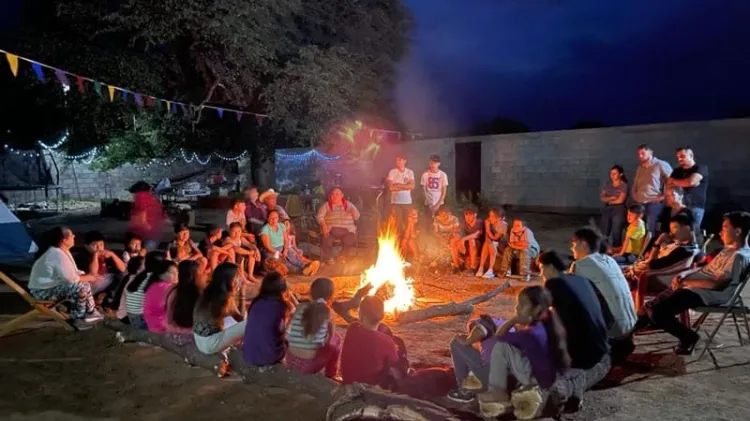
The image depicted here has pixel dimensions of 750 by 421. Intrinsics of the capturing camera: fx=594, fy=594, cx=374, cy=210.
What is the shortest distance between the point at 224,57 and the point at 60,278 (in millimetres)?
11039

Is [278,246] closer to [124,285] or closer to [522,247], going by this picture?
[124,285]

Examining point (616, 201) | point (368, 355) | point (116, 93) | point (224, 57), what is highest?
point (224, 57)

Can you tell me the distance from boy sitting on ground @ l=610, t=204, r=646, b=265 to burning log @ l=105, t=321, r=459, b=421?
5.17 m

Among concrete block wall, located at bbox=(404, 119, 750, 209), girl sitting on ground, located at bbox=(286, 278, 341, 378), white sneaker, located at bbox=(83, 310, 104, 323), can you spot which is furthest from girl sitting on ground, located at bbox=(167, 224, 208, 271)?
concrete block wall, located at bbox=(404, 119, 750, 209)

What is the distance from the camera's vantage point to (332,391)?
456 centimetres

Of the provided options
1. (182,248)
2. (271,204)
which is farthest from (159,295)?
(271,204)

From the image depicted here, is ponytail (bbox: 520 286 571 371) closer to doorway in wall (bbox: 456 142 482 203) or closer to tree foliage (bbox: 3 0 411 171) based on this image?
tree foliage (bbox: 3 0 411 171)

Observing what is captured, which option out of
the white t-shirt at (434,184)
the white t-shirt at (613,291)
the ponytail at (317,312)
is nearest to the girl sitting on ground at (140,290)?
the ponytail at (317,312)

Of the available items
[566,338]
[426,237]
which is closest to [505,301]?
[426,237]

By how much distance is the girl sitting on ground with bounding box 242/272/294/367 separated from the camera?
4910 mm

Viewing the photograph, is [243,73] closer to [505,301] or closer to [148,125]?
[148,125]

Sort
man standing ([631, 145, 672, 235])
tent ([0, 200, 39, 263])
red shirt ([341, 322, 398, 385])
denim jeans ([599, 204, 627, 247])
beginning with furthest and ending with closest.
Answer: tent ([0, 200, 39, 263]) → denim jeans ([599, 204, 627, 247]) → man standing ([631, 145, 672, 235]) → red shirt ([341, 322, 398, 385])

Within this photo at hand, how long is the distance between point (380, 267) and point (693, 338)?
4014 mm

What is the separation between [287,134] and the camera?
59.1 feet
